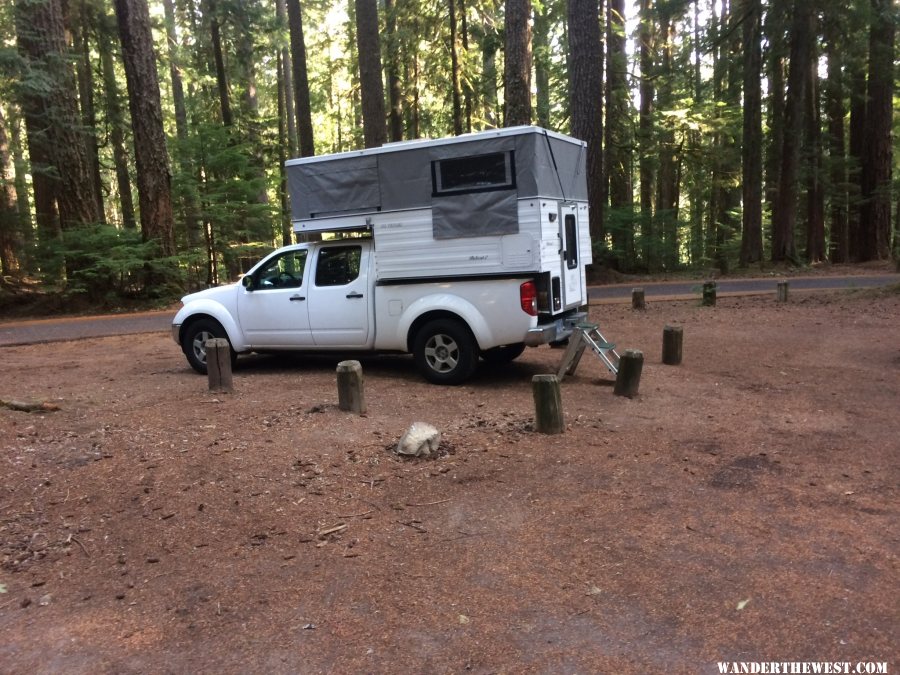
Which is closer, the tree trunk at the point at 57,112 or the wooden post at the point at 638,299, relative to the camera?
the wooden post at the point at 638,299

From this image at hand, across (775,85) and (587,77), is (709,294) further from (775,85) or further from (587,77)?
(775,85)

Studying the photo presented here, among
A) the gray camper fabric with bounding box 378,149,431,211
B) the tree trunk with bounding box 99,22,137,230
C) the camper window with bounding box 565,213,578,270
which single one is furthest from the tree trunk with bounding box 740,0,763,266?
the tree trunk with bounding box 99,22,137,230

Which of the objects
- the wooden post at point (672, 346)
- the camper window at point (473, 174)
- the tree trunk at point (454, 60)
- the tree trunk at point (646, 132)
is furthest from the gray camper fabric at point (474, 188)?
the tree trunk at point (454, 60)

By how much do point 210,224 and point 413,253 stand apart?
13629 mm

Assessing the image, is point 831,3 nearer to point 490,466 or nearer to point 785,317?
point 785,317

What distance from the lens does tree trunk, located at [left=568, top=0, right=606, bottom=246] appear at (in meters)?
17.0

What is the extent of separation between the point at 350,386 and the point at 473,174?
2939mm

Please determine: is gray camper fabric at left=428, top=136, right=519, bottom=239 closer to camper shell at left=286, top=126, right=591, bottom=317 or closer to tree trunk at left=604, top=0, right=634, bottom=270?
camper shell at left=286, top=126, right=591, bottom=317

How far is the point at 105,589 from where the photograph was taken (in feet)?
12.2

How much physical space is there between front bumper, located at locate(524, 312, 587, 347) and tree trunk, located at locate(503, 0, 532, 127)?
7782 millimetres

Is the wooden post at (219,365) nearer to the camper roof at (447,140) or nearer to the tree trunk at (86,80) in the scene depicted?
the camper roof at (447,140)

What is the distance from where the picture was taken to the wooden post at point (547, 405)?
6020 millimetres

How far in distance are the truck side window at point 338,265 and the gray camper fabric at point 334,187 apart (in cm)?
50

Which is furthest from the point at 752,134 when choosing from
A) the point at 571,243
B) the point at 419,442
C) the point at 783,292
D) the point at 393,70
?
the point at 419,442
